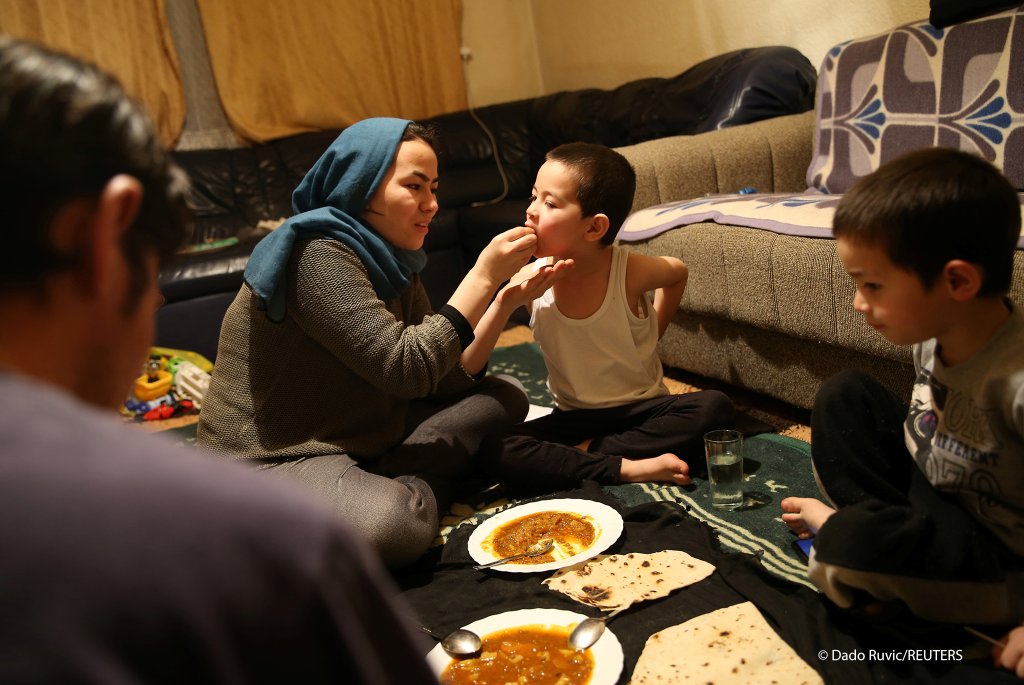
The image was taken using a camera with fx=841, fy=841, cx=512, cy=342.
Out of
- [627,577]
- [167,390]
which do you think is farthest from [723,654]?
[167,390]

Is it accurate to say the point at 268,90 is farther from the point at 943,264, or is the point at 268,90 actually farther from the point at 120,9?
the point at 943,264

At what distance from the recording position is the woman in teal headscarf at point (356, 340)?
1623 mm

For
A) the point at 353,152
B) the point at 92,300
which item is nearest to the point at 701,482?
the point at 353,152

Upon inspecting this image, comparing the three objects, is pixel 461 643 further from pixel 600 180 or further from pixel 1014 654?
pixel 600 180

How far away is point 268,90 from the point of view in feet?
15.3

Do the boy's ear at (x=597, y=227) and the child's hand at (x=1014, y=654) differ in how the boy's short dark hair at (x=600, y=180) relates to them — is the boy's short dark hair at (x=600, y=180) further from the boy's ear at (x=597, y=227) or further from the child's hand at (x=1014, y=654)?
the child's hand at (x=1014, y=654)

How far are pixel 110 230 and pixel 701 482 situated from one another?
157 cm

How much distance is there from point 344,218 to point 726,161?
1.57 m

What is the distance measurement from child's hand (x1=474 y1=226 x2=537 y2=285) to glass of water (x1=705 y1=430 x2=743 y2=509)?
1.80 feet

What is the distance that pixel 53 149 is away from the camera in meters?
0.47

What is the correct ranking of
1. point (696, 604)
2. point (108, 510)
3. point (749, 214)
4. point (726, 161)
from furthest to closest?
1. point (726, 161)
2. point (749, 214)
3. point (696, 604)
4. point (108, 510)

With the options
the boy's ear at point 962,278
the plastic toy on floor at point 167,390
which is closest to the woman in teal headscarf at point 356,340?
the boy's ear at point 962,278

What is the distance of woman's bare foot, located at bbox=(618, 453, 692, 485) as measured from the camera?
1.84 m

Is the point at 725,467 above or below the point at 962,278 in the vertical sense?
below
